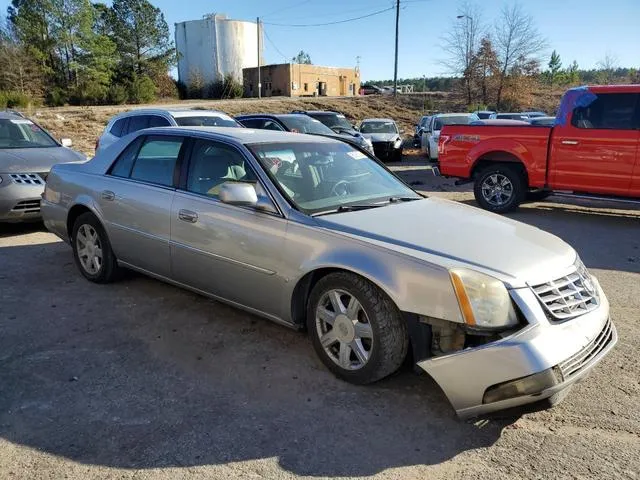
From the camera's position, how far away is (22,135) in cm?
870

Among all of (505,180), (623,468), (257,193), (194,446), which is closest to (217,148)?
(257,193)

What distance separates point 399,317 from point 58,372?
2.31 m

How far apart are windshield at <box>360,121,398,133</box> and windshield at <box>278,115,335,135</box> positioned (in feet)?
17.3

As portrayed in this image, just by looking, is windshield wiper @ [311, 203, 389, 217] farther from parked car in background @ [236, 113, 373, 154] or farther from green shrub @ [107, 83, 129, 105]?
green shrub @ [107, 83, 129, 105]

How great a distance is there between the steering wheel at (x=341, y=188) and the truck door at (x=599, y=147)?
5.83 metres

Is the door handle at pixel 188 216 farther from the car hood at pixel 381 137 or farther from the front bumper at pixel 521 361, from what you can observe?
the car hood at pixel 381 137

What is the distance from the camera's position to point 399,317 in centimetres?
314

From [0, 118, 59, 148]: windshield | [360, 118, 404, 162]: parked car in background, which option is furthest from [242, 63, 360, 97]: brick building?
[0, 118, 59, 148]: windshield

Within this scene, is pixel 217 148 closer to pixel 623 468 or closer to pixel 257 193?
pixel 257 193

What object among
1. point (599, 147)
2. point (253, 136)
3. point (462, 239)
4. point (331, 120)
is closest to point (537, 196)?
point (599, 147)

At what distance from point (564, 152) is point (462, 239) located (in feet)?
20.5

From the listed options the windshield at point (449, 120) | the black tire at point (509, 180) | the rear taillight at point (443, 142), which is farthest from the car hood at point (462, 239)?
the windshield at point (449, 120)

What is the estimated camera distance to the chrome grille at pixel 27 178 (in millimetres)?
7352

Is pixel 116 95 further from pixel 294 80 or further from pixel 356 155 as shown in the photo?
pixel 356 155
